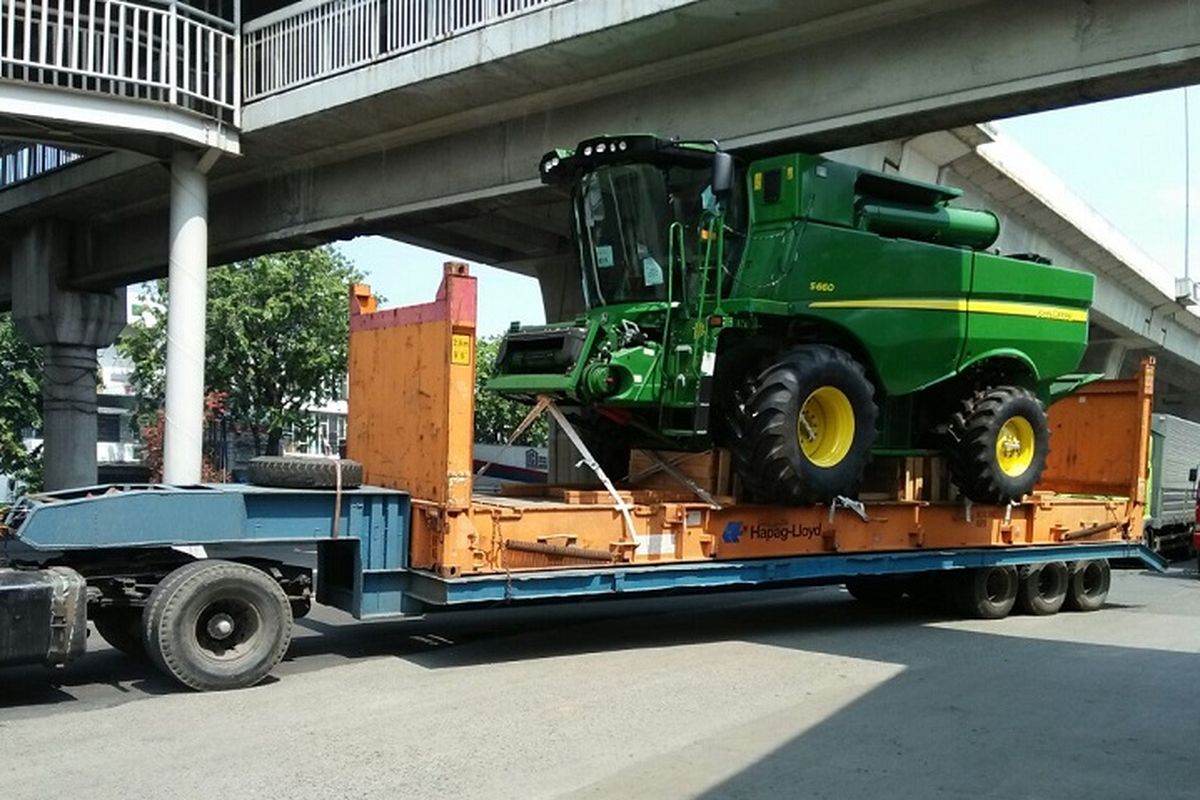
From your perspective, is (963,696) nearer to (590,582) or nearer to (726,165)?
(590,582)

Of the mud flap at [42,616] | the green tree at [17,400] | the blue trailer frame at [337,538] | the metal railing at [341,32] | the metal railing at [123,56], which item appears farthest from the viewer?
the green tree at [17,400]

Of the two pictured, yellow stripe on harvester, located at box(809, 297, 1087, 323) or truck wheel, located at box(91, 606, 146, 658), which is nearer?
truck wheel, located at box(91, 606, 146, 658)

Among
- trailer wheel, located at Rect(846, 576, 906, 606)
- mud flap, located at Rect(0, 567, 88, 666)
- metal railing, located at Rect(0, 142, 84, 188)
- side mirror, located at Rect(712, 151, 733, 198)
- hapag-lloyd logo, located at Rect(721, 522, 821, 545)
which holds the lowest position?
trailer wheel, located at Rect(846, 576, 906, 606)

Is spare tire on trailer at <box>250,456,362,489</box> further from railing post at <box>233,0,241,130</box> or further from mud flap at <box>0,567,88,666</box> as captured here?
railing post at <box>233,0,241,130</box>

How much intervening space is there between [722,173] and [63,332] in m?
18.2

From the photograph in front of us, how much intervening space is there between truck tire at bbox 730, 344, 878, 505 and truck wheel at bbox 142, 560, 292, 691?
4173mm

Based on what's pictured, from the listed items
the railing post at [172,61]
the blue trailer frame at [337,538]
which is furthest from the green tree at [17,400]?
the blue trailer frame at [337,538]

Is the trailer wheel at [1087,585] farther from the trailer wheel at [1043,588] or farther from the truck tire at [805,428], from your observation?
the truck tire at [805,428]

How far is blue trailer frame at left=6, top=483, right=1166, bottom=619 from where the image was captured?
25.2 feet

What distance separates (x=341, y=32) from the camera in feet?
51.3

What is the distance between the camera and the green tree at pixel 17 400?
32.9m

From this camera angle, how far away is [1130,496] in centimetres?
1334

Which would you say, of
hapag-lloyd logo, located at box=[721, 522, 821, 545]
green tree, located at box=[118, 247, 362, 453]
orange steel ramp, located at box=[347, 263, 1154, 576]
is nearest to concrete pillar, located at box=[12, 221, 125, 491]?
green tree, located at box=[118, 247, 362, 453]

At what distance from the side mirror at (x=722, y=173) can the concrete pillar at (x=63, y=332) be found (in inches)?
680
